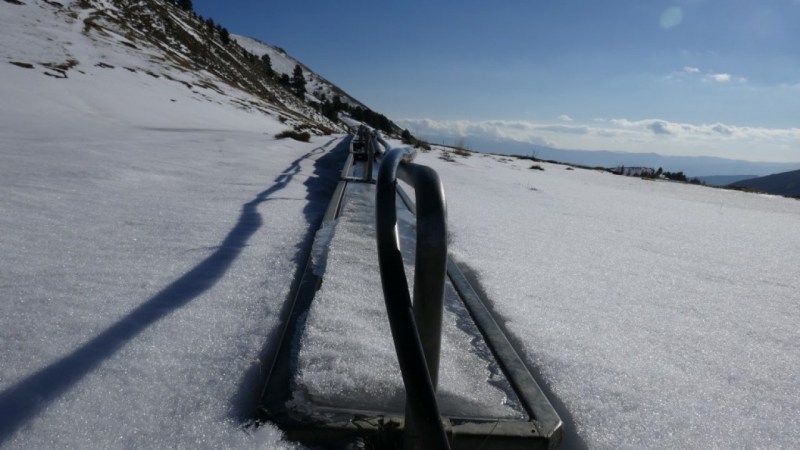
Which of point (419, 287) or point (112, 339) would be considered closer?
point (419, 287)

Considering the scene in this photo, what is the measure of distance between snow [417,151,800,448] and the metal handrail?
0.59m

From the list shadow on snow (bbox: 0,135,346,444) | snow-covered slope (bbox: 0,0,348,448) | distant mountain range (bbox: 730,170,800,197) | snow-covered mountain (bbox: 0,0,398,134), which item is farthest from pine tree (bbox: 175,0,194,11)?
distant mountain range (bbox: 730,170,800,197)

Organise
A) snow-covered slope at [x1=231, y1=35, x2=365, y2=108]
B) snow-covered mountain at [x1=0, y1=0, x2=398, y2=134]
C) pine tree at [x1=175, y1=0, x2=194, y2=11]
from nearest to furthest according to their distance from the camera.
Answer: snow-covered mountain at [x1=0, y1=0, x2=398, y2=134] → pine tree at [x1=175, y1=0, x2=194, y2=11] → snow-covered slope at [x1=231, y1=35, x2=365, y2=108]

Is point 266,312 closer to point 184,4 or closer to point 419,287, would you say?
point 419,287

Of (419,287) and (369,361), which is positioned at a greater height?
(419,287)

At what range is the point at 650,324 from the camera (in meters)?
1.59

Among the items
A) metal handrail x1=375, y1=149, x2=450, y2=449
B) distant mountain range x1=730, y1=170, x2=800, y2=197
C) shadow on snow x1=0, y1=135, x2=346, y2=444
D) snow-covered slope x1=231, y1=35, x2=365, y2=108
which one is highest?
snow-covered slope x1=231, y1=35, x2=365, y2=108

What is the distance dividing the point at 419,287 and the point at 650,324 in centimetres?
129

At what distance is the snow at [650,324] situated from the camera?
106 centimetres

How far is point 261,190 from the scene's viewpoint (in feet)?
10.7

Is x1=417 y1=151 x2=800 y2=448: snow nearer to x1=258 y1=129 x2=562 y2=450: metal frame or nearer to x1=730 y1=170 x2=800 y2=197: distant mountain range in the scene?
x1=258 y1=129 x2=562 y2=450: metal frame

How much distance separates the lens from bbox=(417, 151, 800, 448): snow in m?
1.06

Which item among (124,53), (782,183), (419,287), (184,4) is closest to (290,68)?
(184,4)

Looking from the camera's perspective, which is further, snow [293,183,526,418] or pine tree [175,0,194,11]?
pine tree [175,0,194,11]
